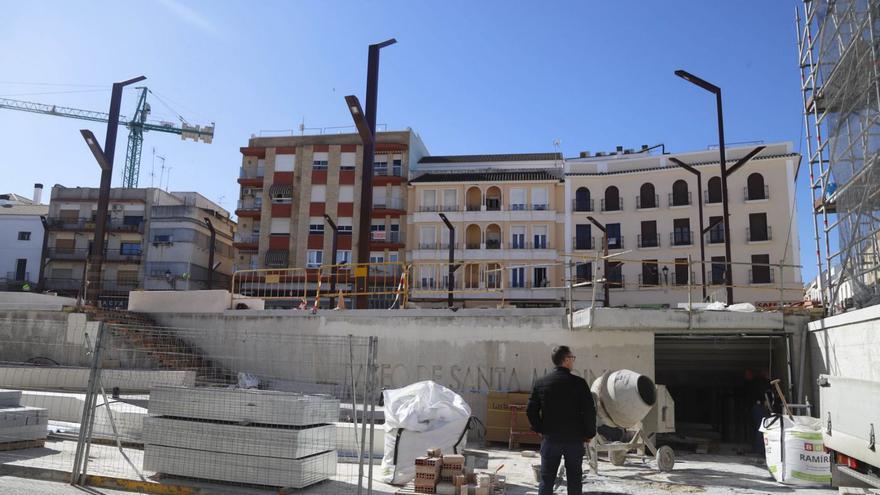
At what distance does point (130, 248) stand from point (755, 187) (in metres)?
46.7

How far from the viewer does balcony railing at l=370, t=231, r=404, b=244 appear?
150 ft

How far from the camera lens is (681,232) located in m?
41.7

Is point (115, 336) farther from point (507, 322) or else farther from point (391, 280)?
point (391, 280)

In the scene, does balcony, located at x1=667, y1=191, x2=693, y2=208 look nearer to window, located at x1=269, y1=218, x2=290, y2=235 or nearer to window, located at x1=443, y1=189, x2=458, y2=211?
window, located at x1=443, y1=189, x2=458, y2=211

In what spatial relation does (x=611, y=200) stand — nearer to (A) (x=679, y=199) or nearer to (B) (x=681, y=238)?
(A) (x=679, y=199)

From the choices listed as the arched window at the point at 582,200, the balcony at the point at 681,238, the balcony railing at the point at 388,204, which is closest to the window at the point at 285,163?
the balcony railing at the point at 388,204

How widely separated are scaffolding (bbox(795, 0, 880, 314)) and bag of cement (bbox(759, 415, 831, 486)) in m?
2.75

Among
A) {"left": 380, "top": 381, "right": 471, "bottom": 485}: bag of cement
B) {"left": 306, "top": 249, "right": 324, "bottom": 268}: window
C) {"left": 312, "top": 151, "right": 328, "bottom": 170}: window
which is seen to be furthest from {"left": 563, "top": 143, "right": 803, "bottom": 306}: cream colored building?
{"left": 380, "top": 381, "right": 471, "bottom": 485}: bag of cement

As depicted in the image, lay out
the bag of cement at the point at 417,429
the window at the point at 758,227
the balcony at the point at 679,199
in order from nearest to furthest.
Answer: the bag of cement at the point at 417,429, the window at the point at 758,227, the balcony at the point at 679,199

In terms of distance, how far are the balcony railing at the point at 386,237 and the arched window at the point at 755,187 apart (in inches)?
933

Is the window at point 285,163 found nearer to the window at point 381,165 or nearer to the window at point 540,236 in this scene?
the window at point 381,165

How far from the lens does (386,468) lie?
332 inches

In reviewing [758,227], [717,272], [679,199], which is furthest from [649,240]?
[758,227]

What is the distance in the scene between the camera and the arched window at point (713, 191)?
4097 centimetres
